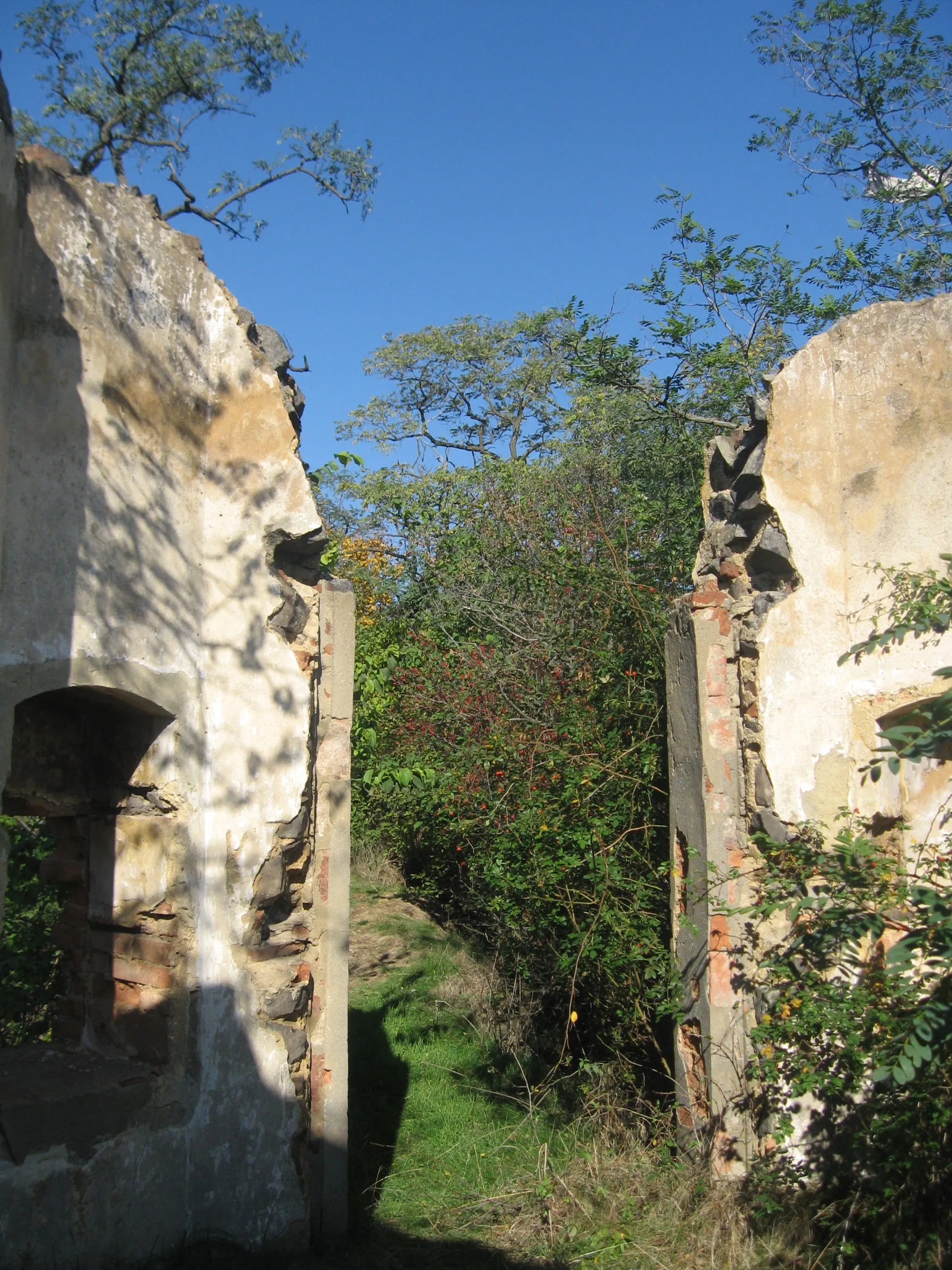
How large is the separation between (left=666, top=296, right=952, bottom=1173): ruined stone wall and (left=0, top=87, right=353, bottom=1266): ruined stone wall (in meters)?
1.63

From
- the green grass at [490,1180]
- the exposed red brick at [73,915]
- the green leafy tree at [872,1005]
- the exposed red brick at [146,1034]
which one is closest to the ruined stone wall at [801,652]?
the green leafy tree at [872,1005]

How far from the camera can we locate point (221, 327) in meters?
4.33

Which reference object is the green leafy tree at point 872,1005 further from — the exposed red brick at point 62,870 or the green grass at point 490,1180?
the exposed red brick at point 62,870

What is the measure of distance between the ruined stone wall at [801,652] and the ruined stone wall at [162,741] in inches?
64.2

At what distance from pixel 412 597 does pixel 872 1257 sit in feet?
28.2

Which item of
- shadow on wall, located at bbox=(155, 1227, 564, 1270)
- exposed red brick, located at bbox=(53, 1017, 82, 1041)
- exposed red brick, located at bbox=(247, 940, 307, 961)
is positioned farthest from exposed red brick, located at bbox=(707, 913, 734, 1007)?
exposed red brick, located at bbox=(53, 1017, 82, 1041)

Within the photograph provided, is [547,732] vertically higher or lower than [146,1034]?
higher

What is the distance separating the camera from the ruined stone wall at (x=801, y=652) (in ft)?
14.4

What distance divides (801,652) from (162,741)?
276 cm

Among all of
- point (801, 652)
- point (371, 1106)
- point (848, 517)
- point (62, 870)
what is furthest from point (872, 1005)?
point (62, 870)

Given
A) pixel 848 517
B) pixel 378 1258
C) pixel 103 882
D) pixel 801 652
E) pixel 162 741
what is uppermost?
pixel 848 517

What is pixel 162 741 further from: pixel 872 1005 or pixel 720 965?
pixel 872 1005

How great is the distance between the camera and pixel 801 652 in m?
4.50

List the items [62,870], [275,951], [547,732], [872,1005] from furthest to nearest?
1. [547,732]
2. [62,870]
3. [275,951]
4. [872,1005]
